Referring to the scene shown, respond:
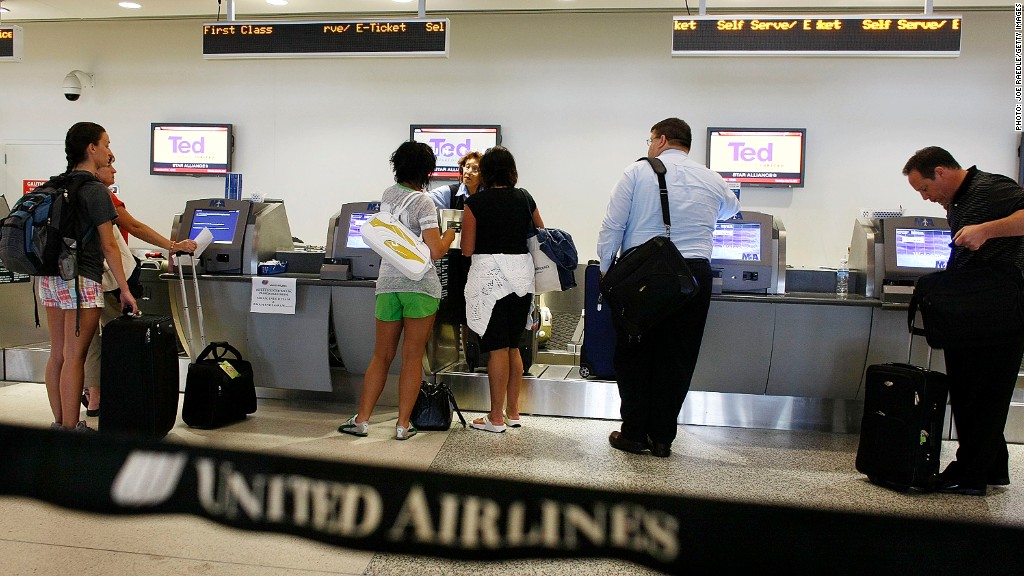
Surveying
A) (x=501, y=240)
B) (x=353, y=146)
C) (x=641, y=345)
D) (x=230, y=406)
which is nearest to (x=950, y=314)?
(x=641, y=345)

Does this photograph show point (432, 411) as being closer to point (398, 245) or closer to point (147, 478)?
point (398, 245)

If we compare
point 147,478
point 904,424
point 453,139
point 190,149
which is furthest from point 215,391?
point 190,149

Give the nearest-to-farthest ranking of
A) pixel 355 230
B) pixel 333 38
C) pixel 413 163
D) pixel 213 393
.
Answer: pixel 413 163, pixel 213 393, pixel 355 230, pixel 333 38

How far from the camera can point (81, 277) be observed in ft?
12.0

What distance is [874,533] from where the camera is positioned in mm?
605

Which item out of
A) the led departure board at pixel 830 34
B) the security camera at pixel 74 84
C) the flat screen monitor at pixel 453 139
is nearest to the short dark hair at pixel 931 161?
the led departure board at pixel 830 34

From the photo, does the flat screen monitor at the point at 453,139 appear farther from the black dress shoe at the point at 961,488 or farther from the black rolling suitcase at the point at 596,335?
the black dress shoe at the point at 961,488

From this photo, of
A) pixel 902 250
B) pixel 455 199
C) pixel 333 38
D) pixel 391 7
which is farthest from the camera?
pixel 391 7

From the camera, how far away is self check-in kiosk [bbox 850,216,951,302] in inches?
178

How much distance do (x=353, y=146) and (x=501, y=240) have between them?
427cm

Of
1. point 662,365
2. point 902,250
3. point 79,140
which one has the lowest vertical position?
point 662,365

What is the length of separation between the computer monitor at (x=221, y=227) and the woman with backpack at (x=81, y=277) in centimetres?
119

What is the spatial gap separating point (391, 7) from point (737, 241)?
4327 mm

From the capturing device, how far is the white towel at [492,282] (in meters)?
4.13
